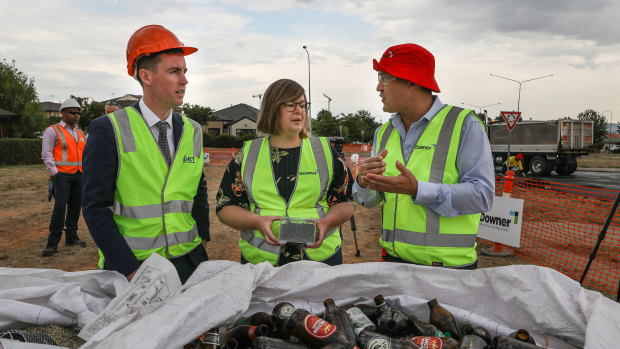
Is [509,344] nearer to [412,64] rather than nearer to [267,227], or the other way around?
[267,227]

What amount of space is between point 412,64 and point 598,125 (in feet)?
244

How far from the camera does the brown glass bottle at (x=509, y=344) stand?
1493 millimetres

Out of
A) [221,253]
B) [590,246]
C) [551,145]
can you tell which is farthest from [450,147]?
[551,145]

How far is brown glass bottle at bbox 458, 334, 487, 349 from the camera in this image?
5.12 feet

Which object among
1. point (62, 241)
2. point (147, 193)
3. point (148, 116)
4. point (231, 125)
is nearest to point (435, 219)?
point (147, 193)

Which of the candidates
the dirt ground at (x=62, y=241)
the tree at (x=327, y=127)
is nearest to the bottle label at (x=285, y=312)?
the dirt ground at (x=62, y=241)

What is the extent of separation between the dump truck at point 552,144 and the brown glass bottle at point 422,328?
2277 centimetres

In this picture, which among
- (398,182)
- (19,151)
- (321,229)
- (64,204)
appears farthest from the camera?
(19,151)

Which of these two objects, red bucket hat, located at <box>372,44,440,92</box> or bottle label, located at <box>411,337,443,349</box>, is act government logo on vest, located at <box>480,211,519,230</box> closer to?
red bucket hat, located at <box>372,44,440,92</box>

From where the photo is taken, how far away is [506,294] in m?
1.82

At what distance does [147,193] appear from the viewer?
2162 mm

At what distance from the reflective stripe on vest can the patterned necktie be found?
213 inches

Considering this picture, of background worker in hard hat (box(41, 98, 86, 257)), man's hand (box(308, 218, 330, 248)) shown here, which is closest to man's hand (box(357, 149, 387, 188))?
man's hand (box(308, 218, 330, 248))

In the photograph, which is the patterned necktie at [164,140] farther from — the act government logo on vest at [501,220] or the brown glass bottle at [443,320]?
the act government logo on vest at [501,220]
